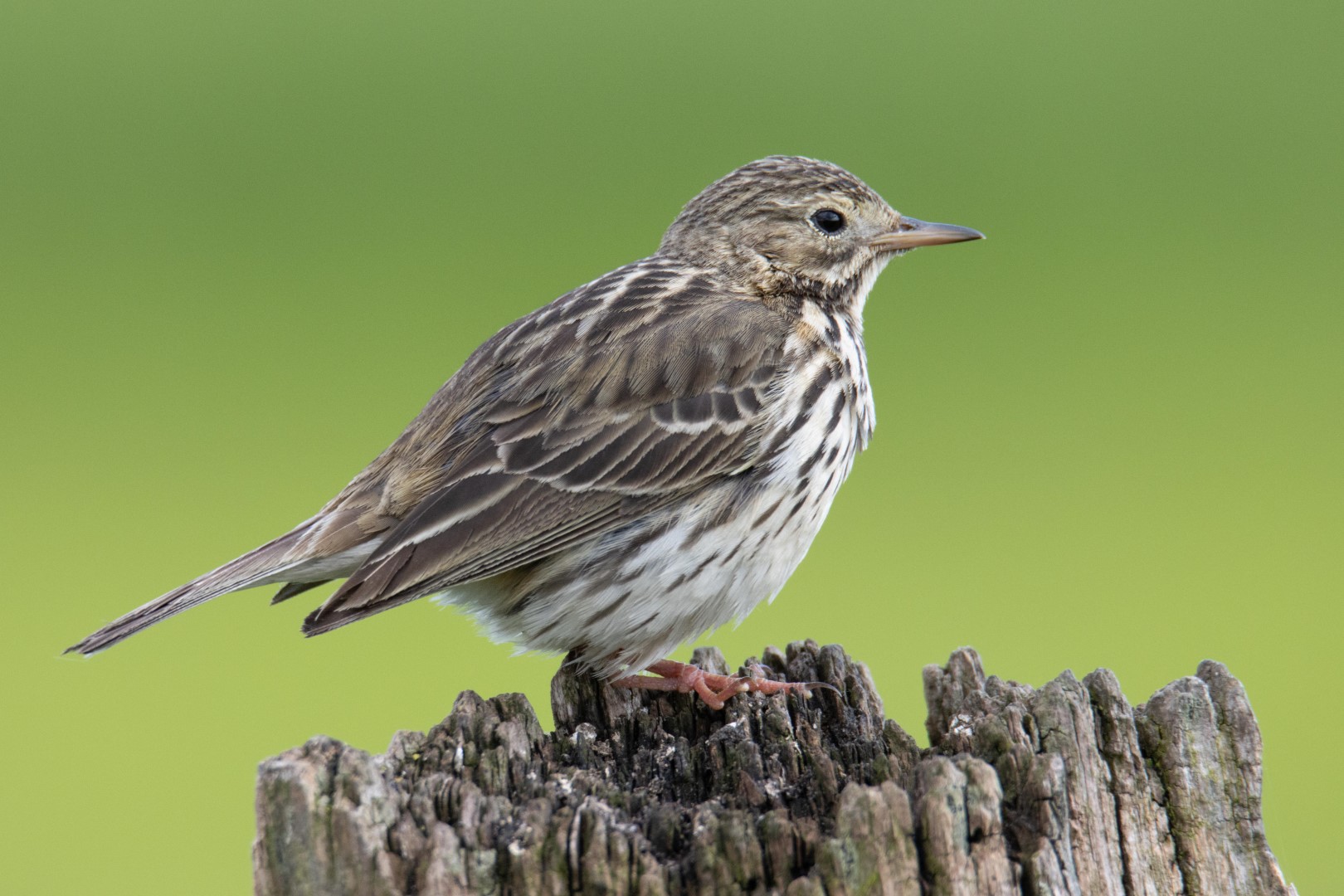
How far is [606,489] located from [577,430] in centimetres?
27

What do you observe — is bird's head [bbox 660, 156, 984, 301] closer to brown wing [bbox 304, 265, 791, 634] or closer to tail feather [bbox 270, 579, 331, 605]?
brown wing [bbox 304, 265, 791, 634]

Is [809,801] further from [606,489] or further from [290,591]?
[290,591]

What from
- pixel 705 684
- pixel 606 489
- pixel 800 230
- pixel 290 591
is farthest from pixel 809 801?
pixel 800 230

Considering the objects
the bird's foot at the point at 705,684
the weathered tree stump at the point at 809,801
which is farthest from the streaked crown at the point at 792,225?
the weathered tree stump at the point at 809,801

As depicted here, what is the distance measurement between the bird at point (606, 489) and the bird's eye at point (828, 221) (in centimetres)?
67

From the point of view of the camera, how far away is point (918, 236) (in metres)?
8.05

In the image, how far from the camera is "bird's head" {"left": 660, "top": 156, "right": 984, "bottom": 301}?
7.90 metres

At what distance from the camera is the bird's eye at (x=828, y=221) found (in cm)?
794

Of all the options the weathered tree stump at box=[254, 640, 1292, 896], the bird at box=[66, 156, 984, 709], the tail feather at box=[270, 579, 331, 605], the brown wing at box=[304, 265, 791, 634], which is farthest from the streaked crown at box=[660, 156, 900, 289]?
the weathered tree stump at box=[254, 640, 1292, 896]

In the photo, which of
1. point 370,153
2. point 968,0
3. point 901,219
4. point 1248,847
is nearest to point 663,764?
point 1248,847

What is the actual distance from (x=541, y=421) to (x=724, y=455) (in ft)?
2.33

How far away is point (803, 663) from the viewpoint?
241 inches

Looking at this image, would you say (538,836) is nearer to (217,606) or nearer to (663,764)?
(663,764)

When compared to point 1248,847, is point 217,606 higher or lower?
higher
